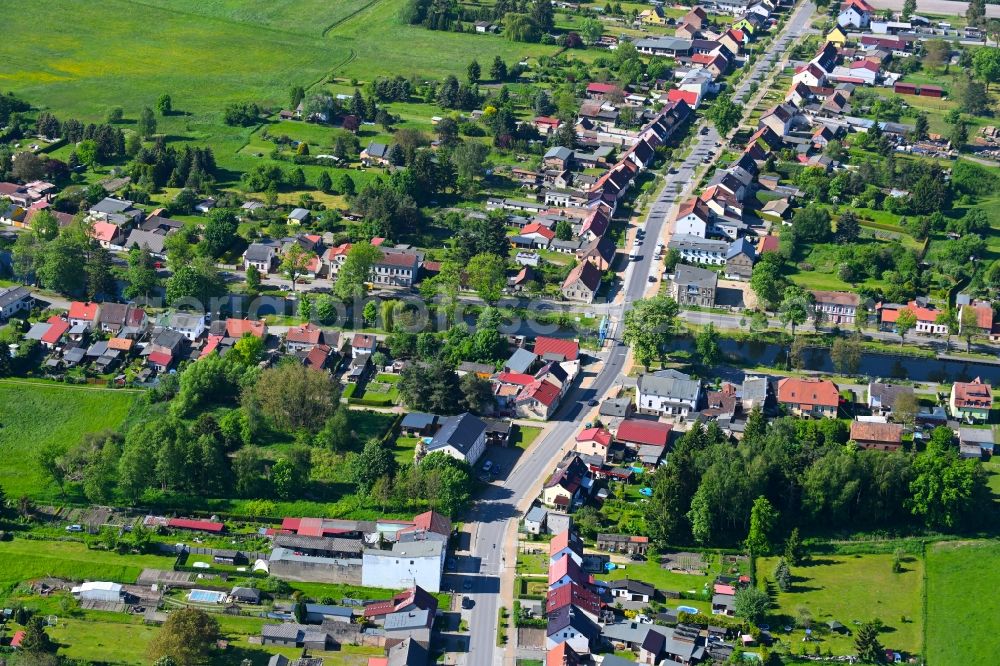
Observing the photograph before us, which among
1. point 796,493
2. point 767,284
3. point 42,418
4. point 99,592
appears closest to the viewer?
point 99,592

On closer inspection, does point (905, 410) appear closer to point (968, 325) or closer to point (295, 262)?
point (968, 325)

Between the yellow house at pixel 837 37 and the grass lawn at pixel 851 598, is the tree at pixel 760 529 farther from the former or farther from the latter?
the yellow house at pixel 837 37

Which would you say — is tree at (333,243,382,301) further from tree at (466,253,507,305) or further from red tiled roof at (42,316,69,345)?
red tiled roof at (42,316,69,345)

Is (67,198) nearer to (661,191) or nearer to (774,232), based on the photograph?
(661,191)

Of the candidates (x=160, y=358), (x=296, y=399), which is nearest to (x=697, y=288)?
(x=296, y=399)

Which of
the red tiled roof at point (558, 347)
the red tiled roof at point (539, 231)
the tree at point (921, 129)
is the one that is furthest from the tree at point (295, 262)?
the tree at point (921, 129)

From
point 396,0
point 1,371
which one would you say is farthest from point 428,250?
point 396,0
